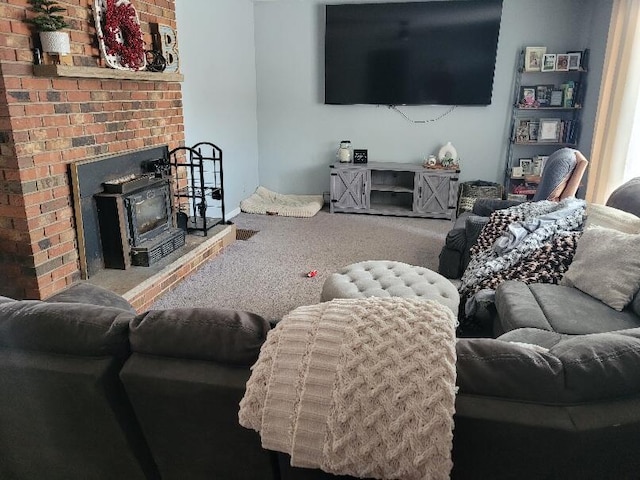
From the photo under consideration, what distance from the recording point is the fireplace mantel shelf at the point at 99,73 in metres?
2.40

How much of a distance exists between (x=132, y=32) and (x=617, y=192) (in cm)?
321

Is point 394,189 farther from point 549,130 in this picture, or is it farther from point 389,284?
point 389,284

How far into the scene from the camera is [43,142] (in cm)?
252

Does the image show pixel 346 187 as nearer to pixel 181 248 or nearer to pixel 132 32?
pixel 181 248

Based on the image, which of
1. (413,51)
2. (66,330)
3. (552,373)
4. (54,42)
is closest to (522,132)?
(413,51)

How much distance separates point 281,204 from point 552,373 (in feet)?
16.2

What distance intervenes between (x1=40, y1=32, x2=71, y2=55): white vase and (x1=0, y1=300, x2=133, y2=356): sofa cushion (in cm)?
172

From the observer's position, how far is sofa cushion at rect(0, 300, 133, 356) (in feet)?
3.82

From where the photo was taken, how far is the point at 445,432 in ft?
3.05

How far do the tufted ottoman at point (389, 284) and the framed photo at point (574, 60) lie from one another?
338cm

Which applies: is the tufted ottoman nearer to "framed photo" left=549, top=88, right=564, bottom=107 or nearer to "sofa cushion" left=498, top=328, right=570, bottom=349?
"sofa cushion" left=498, top=328, right=570, bottom=349

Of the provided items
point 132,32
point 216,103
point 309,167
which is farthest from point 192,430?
point 309,167

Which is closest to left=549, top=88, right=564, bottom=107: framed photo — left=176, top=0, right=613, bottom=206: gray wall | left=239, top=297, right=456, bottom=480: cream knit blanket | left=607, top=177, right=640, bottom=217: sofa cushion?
left=176, top=0, right=613, bottom=206: gray wall

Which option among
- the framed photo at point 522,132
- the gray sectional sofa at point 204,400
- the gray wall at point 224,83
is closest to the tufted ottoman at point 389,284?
the gray sectional sofa at point 204,400
